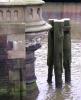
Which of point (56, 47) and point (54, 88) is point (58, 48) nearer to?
point (56, 47)

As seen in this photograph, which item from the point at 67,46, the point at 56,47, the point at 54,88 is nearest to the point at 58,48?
the point at 56,47

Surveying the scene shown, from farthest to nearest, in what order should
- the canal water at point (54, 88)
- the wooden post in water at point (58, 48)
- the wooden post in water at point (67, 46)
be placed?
the wooden post in water at point (67, 46) < the canal water at point (54, 88) < the wooden post in water at point (58, 48)

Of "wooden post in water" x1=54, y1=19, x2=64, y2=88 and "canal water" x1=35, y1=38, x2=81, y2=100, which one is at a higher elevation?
"wooden post in water" x1=54, y1=19, x2=64, y2=88

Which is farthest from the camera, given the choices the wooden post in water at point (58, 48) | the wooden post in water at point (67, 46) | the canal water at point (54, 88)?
the wooden post in water at point (67, 46)

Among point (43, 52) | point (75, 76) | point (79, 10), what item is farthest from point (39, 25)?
Answer: point (79, 10)

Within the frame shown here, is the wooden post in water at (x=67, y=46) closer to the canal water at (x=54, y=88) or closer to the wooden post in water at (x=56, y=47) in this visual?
the wooden post in water at (x=56, y=47)

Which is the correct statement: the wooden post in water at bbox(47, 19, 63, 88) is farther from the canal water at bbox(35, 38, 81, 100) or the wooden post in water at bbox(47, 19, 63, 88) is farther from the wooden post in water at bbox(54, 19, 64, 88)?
the canal water at bbox(35, 38, 81, 100)

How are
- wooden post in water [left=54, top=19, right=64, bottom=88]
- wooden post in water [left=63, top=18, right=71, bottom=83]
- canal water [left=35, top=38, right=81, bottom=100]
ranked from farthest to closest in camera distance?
1. wooden post in water [left=63, top=18, right=71, bottom=83]
2. canal water [left=35, top=38, right=81, bottom=100]
3. wooden post in water [left=54, top=19, right=64, bottom=88]

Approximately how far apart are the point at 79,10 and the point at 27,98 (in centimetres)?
2225

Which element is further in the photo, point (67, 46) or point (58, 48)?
point (67, 46)

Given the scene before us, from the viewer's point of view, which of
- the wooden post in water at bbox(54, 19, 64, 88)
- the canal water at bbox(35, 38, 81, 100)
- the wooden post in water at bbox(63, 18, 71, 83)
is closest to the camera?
the wooden post in water at bbox(54, 19, 64, 88)

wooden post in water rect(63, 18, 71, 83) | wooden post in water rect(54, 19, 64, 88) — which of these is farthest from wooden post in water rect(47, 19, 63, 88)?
wooden post in water rect(63, 18, 71, 83)

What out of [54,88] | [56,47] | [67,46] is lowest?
[54,88]

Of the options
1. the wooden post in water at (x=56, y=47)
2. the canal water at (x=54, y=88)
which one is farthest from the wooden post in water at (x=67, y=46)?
the canal water at (x=54, y=88)
